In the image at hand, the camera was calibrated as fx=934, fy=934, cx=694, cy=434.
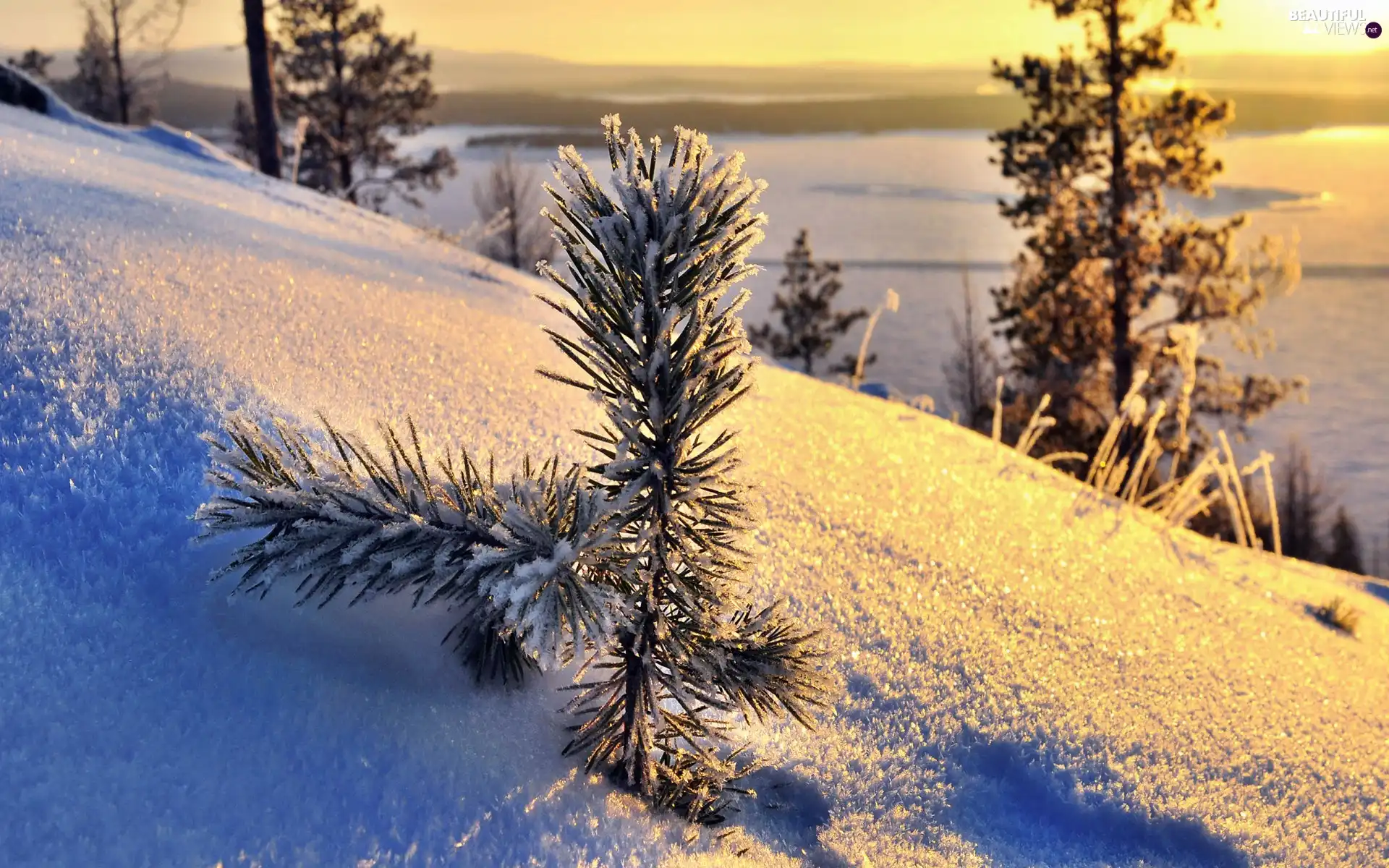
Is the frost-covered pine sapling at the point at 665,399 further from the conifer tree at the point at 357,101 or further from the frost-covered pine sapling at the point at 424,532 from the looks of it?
the conifer tree at the point at 357,101

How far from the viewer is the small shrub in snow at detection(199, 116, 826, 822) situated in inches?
46.2

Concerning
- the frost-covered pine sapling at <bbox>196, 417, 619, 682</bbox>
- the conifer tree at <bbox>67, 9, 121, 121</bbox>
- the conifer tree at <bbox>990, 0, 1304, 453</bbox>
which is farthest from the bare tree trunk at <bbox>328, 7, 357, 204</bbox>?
the frost-covered pine sapling at <bbox>196, 417, 619, 682</bbox>

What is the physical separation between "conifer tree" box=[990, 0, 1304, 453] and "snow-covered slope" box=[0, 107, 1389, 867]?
1287 centimetres

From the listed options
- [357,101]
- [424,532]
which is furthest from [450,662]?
[357,101]

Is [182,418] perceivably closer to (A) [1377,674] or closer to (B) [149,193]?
(B) [149,193]

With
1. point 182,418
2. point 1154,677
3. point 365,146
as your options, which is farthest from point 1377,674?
point 365,146

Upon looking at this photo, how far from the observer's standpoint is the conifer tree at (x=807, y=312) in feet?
106

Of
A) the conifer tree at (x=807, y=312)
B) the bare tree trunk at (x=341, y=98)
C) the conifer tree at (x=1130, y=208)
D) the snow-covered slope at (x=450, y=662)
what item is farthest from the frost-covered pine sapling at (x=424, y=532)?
the conifer tree at (x=807, y=312)

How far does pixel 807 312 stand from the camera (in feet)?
107

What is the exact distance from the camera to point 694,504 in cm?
126

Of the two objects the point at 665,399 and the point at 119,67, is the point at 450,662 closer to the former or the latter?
the point at 665,399

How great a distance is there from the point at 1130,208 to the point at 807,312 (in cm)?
1740

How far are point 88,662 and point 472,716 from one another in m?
0.48

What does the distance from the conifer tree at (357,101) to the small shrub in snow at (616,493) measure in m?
25.1
